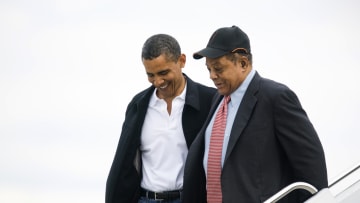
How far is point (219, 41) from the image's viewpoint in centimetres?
455

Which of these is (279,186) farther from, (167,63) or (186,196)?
(167,63)

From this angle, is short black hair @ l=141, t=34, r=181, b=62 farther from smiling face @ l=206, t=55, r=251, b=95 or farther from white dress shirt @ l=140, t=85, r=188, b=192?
smiling face @ l=206, t=55, r=251, b=95

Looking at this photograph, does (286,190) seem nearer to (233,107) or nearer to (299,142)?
(299,142)

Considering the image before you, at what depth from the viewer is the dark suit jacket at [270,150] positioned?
14.0ft

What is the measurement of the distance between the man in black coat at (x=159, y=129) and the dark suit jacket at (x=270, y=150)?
66 centimetres

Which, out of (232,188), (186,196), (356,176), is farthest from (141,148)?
(356,176)

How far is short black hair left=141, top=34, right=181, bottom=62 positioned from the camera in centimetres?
502

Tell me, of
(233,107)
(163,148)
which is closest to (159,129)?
(163,148)

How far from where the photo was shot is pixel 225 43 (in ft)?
14.8

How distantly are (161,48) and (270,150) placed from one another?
43.1 inches

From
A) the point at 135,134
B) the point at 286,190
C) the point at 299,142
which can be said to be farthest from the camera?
the point at 135,134

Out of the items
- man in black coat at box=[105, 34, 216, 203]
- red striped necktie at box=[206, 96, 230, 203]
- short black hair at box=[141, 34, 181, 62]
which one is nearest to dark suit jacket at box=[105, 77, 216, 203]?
man in black coat at box=[105, 34, 216, 203]

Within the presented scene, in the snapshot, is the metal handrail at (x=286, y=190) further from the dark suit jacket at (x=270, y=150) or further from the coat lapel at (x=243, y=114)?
the coat lapel at (x=243, y=114)

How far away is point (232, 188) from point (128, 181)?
988 mm
